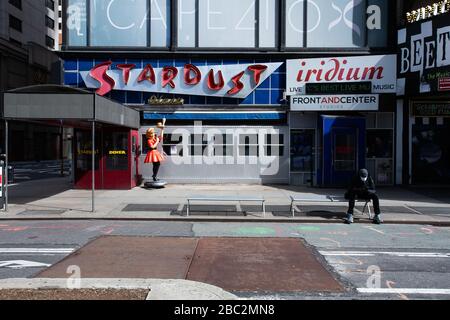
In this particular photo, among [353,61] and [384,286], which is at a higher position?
[353,61]

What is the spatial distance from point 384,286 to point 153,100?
1603 cm

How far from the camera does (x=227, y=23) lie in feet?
70.0

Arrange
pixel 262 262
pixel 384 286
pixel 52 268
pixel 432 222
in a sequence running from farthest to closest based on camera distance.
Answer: pixel 432 222, pixel 262 262, pixel 52 268, pixel 384 286

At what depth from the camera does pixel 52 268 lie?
25.0 feet

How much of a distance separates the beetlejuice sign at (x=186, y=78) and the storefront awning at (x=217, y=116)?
2.88ft

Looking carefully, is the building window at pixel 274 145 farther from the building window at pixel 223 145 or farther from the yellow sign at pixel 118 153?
the yellow sign at pixel 118 153

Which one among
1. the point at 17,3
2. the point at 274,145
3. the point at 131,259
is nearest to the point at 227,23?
the point at 274,145

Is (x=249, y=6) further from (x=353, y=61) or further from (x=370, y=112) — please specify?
(x=370, y=112)

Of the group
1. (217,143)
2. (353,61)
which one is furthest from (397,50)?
(217,143)

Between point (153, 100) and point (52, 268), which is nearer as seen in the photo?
point (52, 268)

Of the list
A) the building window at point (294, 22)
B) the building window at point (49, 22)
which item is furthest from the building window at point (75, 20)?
the building window at point (49, 22)

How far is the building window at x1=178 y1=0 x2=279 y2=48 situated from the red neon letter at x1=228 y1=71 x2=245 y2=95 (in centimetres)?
140

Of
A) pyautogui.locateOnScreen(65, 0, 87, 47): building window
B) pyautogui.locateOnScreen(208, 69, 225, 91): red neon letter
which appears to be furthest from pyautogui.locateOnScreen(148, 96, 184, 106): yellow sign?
pyautogui.locateOnScreen(65, 0, 87, 47): building window

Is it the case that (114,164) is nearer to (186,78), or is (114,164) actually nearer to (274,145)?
(186,78)
